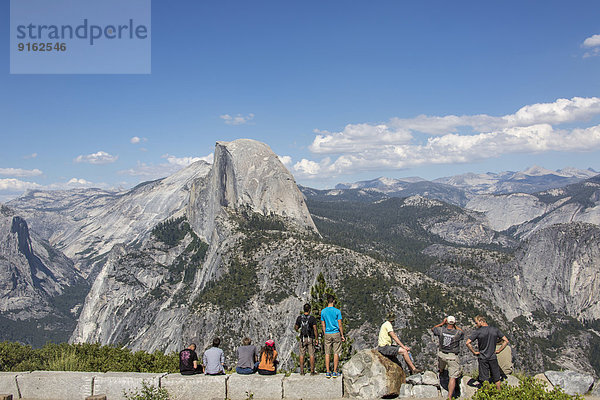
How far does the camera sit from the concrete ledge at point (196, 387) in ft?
48.4

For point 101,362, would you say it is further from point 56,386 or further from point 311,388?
point 311,388

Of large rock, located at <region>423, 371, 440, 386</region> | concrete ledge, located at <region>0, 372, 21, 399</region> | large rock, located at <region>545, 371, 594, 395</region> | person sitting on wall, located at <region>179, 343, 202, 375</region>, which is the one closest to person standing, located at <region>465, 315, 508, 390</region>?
large rock, located at <region>423, 371, 440, 386</region>

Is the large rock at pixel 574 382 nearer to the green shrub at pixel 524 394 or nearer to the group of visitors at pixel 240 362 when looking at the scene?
the green shrub at pixel 524 394

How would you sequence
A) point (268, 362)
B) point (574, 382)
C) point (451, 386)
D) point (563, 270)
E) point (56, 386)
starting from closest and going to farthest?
point (451, 386) → point (56, 386) → point (268, 362) → point (574, 382) → point (563, 270)

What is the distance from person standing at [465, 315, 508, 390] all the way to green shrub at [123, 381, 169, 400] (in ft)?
38.7

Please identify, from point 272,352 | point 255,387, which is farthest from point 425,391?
point 255,387

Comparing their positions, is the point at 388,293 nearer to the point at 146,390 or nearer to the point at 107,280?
the point at 146,390

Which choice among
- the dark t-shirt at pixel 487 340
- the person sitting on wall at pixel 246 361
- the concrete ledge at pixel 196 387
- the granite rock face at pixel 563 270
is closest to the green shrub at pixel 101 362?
the concrete ledge at pixel 196 387

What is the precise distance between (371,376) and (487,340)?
15.0 feet

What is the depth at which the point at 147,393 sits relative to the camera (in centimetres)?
1448

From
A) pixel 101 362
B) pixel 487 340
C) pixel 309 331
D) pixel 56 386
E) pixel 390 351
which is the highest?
pixel 487 340

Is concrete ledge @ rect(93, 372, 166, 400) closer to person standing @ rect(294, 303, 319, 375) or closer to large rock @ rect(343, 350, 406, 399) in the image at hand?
person standing @ rect(294, 303, 319, 375)

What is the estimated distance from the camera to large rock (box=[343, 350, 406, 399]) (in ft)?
47.4

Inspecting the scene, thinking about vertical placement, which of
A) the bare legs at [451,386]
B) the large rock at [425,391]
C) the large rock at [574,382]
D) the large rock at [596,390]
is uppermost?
the bare legs at [451,386]
